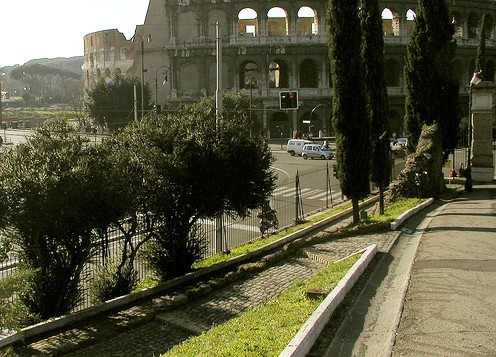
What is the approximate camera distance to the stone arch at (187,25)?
55094mm

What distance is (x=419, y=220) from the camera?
16703 millimetres

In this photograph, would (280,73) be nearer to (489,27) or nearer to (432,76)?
(489,27)

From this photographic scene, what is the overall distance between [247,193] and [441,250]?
16.4 ft

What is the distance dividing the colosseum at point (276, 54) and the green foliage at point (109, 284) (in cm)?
3810

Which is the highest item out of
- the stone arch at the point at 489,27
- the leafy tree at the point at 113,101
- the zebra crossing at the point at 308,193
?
the stone arch at the point at 489,27

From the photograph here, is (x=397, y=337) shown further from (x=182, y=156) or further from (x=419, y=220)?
(x=419, y=220)

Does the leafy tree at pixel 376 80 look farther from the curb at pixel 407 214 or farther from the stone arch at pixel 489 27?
the stone arch at pixel 489 27

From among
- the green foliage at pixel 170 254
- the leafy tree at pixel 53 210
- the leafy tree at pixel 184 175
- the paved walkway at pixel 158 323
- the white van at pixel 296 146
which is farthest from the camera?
the white van at pixel 296 146

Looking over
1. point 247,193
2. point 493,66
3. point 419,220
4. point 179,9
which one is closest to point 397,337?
point 247,193

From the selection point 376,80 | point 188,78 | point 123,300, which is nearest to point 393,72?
point 188,78

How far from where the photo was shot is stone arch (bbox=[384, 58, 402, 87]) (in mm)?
54031

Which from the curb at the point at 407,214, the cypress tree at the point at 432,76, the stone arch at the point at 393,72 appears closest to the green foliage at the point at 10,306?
the curb at the point at 407,214

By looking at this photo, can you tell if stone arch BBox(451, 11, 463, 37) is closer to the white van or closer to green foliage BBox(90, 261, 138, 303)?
the white van

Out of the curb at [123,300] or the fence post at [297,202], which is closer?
the curb at [123,300]
